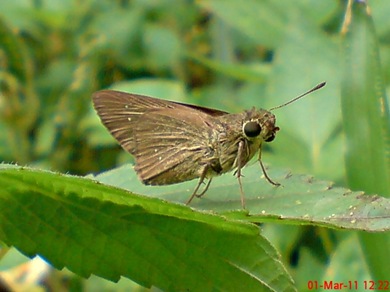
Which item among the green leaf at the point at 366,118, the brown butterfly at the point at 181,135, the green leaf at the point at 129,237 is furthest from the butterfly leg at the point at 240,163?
the green leaf at the point at 129,237

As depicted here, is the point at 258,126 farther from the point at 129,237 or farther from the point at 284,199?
the point at 129,237

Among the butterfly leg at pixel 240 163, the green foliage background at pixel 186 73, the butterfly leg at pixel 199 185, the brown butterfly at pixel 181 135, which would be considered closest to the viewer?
the butterfly leg at pixel 240 163

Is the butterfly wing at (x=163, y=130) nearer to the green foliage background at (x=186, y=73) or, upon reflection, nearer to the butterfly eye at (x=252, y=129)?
the butterfly eye at (x=252, y=129)

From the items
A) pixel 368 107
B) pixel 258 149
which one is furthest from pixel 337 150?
pixel 368 107

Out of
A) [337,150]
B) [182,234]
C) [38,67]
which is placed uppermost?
[38,67]

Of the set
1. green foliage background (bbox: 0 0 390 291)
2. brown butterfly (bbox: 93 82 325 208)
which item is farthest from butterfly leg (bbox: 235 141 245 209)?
green foliage background (bbox: 0 0 390 291)

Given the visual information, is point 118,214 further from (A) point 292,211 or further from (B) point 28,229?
(A) point 292,211

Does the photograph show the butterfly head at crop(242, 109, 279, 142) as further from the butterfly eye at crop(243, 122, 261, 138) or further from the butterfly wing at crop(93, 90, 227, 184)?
the butterfly wing at crop(93, 90, 227, 184)
